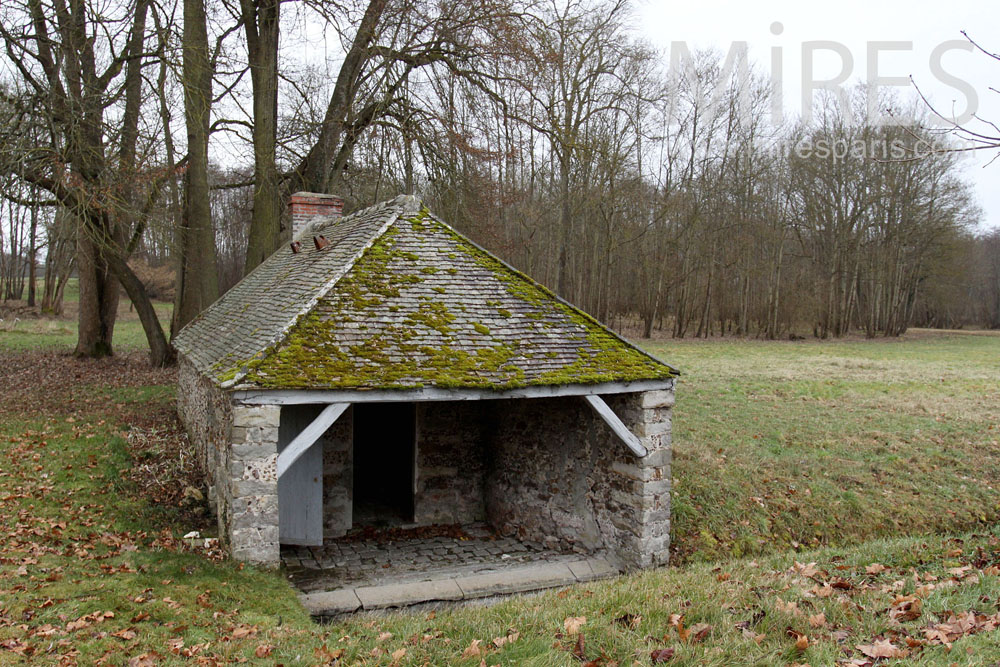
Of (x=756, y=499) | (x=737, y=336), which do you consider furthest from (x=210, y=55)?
(x=737, y=336)

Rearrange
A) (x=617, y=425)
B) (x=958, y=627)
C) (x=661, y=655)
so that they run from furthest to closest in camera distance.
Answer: (x=617, y=425), (x=958, y=627), (x=661, y=655)

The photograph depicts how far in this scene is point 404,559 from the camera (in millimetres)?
8594

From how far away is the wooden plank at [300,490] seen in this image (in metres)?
8.50

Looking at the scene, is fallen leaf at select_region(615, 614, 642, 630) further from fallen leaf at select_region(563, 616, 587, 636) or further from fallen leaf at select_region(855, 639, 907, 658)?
fallen leaf at select_region(855, 639, 907, 658)

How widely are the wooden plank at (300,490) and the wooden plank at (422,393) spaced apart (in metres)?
1.82

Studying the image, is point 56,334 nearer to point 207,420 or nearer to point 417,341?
point 207,420

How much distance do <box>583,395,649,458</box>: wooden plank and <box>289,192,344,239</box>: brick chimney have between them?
7.61 metres

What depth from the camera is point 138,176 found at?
12359 millimetres

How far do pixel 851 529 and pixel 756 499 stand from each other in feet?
4.08

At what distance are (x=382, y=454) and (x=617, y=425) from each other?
5.85 m

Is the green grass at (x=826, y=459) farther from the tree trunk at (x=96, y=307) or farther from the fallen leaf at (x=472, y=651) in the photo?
the tree trunk at (x=96, y=307)

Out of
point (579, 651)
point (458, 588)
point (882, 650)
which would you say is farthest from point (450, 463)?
point (882, 650)

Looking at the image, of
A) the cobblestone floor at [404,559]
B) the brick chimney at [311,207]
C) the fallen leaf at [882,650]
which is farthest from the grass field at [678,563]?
the brick chimney at [311,207]

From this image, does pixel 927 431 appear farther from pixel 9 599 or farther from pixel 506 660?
pixel 9 599
